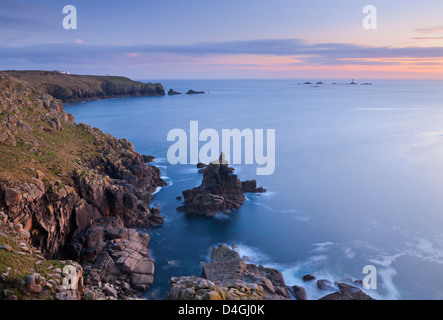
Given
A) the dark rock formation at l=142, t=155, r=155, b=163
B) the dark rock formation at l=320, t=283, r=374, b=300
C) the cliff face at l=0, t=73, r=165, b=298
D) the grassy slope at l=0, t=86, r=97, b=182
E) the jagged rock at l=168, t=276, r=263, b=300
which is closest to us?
the jagged rock at l=168, t=276, r=263, b=300

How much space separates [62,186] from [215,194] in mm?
20898

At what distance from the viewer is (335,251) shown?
120 ft

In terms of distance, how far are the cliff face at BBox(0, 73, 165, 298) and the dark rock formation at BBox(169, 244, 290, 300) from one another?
6.47m

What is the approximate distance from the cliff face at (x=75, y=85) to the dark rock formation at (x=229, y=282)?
134525 mm

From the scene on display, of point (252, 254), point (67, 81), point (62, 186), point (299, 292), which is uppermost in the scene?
point (67, 81)

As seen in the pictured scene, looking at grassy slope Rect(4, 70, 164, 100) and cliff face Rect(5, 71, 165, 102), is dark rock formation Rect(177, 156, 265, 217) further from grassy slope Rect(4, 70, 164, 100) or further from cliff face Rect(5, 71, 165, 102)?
cliff face Rect(5, 71, 165, 102)

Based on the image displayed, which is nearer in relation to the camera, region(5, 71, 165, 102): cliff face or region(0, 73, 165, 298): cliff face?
region(0, 73, 165, 298): cliff face

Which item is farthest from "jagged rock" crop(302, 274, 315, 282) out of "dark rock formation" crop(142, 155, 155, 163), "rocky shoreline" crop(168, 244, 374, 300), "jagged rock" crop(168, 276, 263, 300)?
"dark rock formation" crop(142, 155, 155, 163)

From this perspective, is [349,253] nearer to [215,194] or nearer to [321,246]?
[321,246]

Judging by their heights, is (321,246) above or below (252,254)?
above

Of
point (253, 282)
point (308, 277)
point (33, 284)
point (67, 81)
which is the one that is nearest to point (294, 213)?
point (308, 277)

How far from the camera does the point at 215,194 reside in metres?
45.2

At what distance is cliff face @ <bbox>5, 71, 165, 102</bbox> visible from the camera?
143 m
